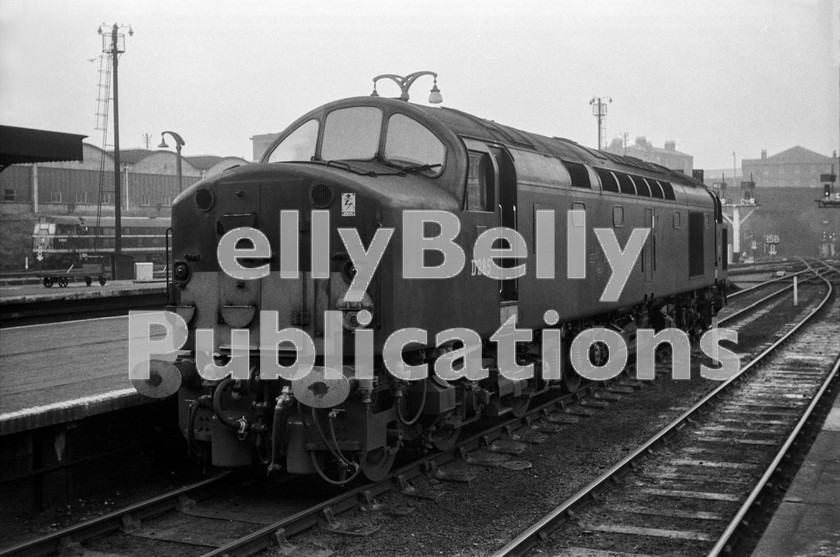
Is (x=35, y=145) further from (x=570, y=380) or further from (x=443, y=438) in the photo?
(x=570, y=380)

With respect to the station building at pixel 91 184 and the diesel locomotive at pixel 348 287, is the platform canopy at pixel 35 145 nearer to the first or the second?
the diesel locomotive at pixel 348 287

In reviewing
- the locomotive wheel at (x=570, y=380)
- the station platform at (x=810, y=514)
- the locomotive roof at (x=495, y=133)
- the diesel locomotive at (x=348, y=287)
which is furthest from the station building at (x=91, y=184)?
the station platform at (x=810, y=514)

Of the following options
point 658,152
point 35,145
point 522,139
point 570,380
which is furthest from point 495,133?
point 658,152

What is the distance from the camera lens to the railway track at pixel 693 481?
7832 millimetres

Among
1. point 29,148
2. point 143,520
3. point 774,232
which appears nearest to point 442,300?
point 143,520

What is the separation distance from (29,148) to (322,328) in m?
6.46

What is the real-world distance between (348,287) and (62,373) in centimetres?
517

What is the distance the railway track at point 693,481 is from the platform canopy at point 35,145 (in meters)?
8.64

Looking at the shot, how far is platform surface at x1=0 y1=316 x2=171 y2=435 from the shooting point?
873 cm

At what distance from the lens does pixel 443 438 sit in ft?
33.1

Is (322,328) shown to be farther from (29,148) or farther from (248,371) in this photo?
(29,148)

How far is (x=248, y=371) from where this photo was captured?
8367mm

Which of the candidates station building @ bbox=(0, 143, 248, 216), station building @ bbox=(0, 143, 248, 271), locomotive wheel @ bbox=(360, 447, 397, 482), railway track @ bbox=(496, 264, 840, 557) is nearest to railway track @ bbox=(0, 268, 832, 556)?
locomotive wheel @ bbox=(360, 447, 397, 482)

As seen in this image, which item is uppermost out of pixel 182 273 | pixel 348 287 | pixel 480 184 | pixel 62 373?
pixel 480 184
